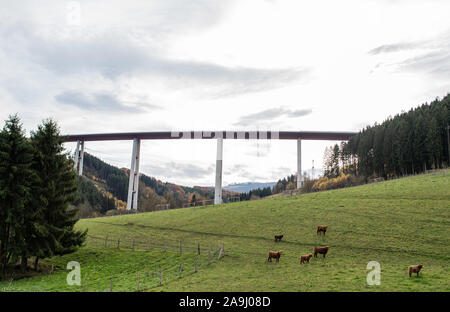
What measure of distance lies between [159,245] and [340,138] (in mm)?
96309

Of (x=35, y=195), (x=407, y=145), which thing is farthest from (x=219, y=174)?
(x=35, y=195)

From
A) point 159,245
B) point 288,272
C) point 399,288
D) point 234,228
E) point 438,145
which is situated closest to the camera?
point 399,288

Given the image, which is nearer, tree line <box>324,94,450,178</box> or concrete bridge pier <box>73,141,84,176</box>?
tree line <box>324,94,450,178</box>

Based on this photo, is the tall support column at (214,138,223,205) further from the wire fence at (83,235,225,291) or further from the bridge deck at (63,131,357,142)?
the wire fence at (83,235,225,291)

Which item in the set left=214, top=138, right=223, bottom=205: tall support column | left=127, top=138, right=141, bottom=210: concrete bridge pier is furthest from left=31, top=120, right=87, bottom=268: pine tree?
left=127, top=138, right=141, bottom=210: concrete bridge pier

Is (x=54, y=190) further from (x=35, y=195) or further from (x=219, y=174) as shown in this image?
(x=219, y=174)

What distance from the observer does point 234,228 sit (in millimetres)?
48625

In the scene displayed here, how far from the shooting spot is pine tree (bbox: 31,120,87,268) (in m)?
35.0

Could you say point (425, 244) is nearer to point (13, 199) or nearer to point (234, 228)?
point (234, 228)

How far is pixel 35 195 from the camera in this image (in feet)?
116

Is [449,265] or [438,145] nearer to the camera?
[449,265]

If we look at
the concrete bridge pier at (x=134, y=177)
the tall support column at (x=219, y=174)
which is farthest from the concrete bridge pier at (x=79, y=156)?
the tall support column at (x=219, y=174)

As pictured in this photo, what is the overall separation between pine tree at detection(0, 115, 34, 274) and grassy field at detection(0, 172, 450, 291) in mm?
4197
